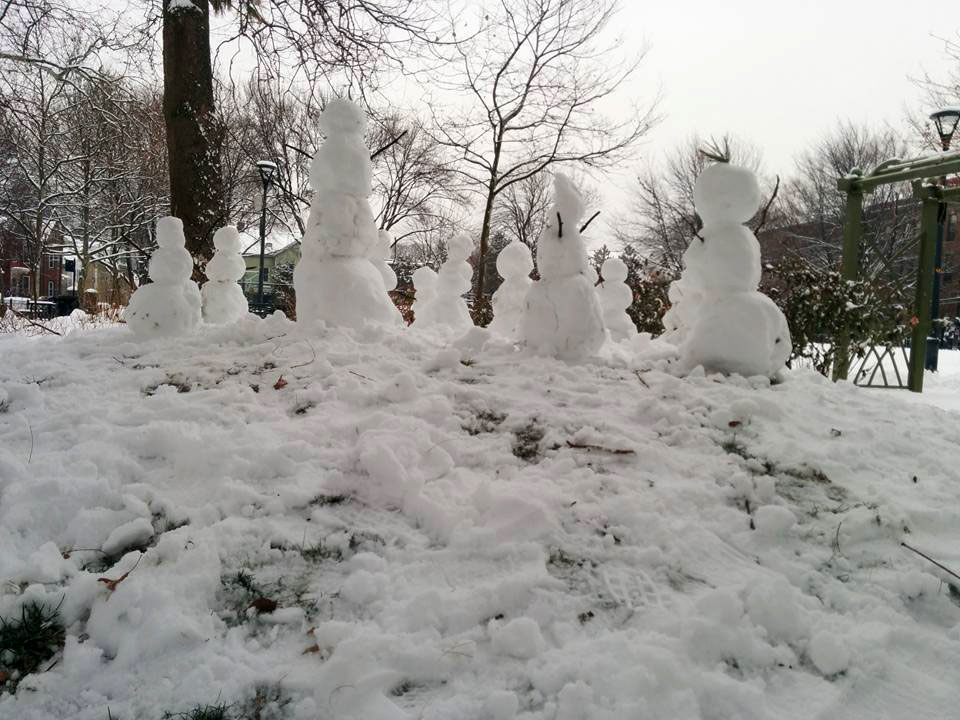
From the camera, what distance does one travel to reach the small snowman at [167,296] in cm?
448

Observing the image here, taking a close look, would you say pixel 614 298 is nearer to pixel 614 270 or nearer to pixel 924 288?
pixel 614 270

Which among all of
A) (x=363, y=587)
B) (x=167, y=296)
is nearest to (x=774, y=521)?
(x=363, y=587)

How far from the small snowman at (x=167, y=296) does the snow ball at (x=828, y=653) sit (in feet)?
14.9

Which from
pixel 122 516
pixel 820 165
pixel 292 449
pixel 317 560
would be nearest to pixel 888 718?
pixel 317 560

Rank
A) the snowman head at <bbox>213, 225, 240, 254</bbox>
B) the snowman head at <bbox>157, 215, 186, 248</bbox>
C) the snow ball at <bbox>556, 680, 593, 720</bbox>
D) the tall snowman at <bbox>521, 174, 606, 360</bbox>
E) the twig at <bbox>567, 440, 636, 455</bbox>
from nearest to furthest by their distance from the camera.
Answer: the snow ball at <bbox>556, 680, 593, 720</bbox> → the twig at <bbox>567, 440, 636, 455</bbox> → the tall snowman at <bbox>521, 174, 606, 360</bbox> → the snowman head at <bbox>157, 215, 186, 248</bbox> → the snowman head at <bbox>213, 225, 240, 254</bbox>

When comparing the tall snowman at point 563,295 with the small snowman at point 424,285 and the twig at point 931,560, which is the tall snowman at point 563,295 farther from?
Answer: the small snowman at point 424,285

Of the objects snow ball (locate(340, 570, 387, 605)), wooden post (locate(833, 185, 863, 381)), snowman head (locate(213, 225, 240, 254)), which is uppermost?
wooden post (locate(833, 185, 863, 381))

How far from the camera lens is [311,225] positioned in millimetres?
4445

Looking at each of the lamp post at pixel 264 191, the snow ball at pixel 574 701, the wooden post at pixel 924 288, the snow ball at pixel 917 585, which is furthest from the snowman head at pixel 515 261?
the lamp post at pixel 264 191

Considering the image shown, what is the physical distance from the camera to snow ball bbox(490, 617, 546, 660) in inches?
61.8

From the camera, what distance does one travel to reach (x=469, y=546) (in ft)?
6.53

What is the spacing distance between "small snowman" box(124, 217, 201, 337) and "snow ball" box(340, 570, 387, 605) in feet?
11.4

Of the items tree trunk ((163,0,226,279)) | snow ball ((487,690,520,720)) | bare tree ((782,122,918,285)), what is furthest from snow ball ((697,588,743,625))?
bare tree ((782,122,918,285))

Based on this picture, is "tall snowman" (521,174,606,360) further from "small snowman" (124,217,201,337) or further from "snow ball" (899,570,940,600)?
"small snowman" (124,217,201,337)
